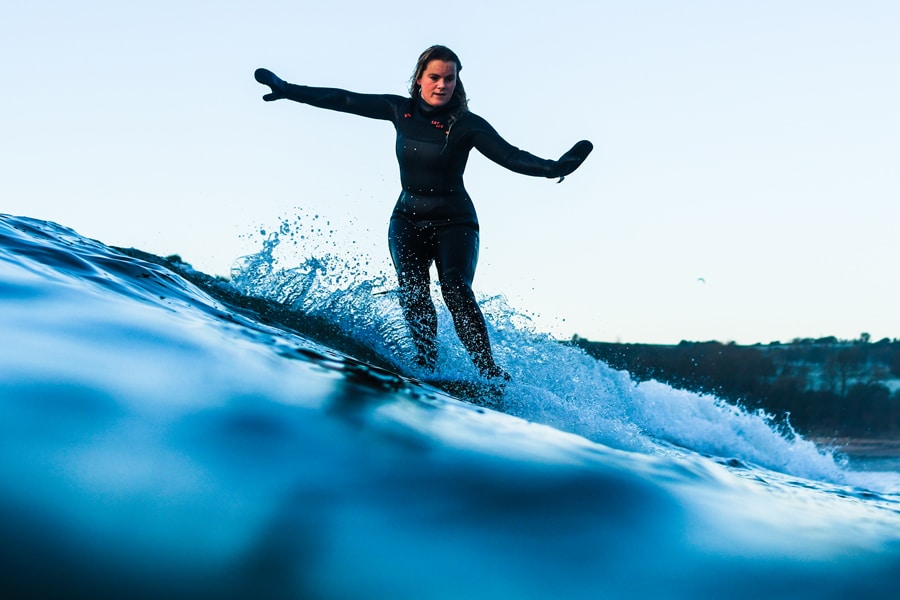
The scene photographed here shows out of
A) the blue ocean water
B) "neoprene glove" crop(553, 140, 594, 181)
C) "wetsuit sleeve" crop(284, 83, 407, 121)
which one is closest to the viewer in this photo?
the blue ocean water

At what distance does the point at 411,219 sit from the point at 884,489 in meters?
2.60

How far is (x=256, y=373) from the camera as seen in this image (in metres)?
1.37

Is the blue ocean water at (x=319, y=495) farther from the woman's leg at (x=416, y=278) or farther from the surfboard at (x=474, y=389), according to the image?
the woman's leg at (x=416, y=278)

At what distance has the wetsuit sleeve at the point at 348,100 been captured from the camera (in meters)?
4.70

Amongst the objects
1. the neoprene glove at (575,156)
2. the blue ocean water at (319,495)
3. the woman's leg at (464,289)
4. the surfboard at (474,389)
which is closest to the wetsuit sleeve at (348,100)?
the woman's leg at (464,289)

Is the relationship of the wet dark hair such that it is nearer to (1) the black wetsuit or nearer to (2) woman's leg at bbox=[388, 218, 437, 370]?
(1) the black wetsuit

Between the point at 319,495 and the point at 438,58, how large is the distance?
145 inches

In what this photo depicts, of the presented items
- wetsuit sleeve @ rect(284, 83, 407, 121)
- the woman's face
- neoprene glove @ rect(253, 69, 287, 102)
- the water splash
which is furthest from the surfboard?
neoprene glove @ rect(253, 69, 287, 102)

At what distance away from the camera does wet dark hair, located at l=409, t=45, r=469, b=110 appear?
4.39 meters

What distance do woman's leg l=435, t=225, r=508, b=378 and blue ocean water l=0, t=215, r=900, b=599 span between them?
2.66 meters

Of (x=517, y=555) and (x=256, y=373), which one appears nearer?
(x=517, y=555)

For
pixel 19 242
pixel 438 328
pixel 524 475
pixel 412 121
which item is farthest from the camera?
pixel 438 328

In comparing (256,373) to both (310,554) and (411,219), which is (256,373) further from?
(411,219)

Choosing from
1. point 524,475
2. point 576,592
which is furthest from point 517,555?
point 524,475
